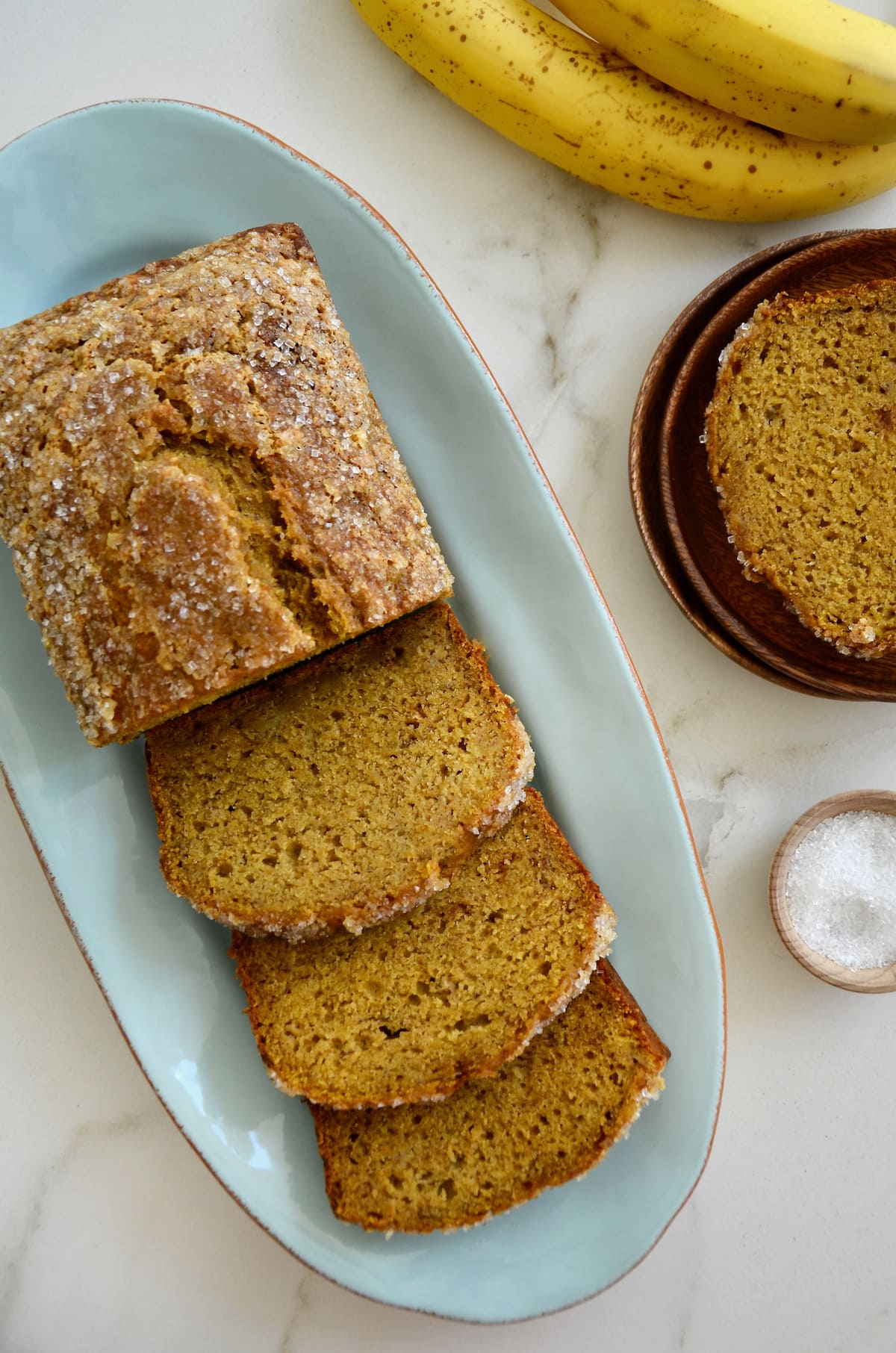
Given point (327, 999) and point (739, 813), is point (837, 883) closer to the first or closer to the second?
point (739, 813)

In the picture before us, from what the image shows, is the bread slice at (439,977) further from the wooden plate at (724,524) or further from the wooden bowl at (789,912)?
the wooden plate at (724,524)

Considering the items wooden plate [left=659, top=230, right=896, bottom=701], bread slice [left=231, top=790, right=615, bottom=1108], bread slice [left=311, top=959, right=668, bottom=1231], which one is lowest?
bread slice [left=311, top=959, right=668, bottom=1231]

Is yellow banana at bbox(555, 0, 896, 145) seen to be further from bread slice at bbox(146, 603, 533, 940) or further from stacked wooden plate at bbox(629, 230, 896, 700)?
bread slice at bbox(146, 603, 533, 940)

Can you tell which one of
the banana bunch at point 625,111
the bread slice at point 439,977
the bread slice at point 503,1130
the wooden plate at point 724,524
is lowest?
the bread slice at point 503,1130

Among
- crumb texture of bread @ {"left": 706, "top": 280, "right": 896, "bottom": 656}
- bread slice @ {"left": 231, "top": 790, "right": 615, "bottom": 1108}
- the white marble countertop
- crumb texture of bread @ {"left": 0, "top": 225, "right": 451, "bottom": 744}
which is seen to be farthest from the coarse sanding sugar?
crumb texture of bread @ {"left": 0, "top": 225, "right": 451, "bottom": 744}

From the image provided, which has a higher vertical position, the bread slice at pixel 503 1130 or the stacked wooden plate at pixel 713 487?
the stacked wooden plate at pixel 713 487

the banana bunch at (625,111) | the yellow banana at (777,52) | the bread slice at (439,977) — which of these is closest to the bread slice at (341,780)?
the bread slice at (439,977)
